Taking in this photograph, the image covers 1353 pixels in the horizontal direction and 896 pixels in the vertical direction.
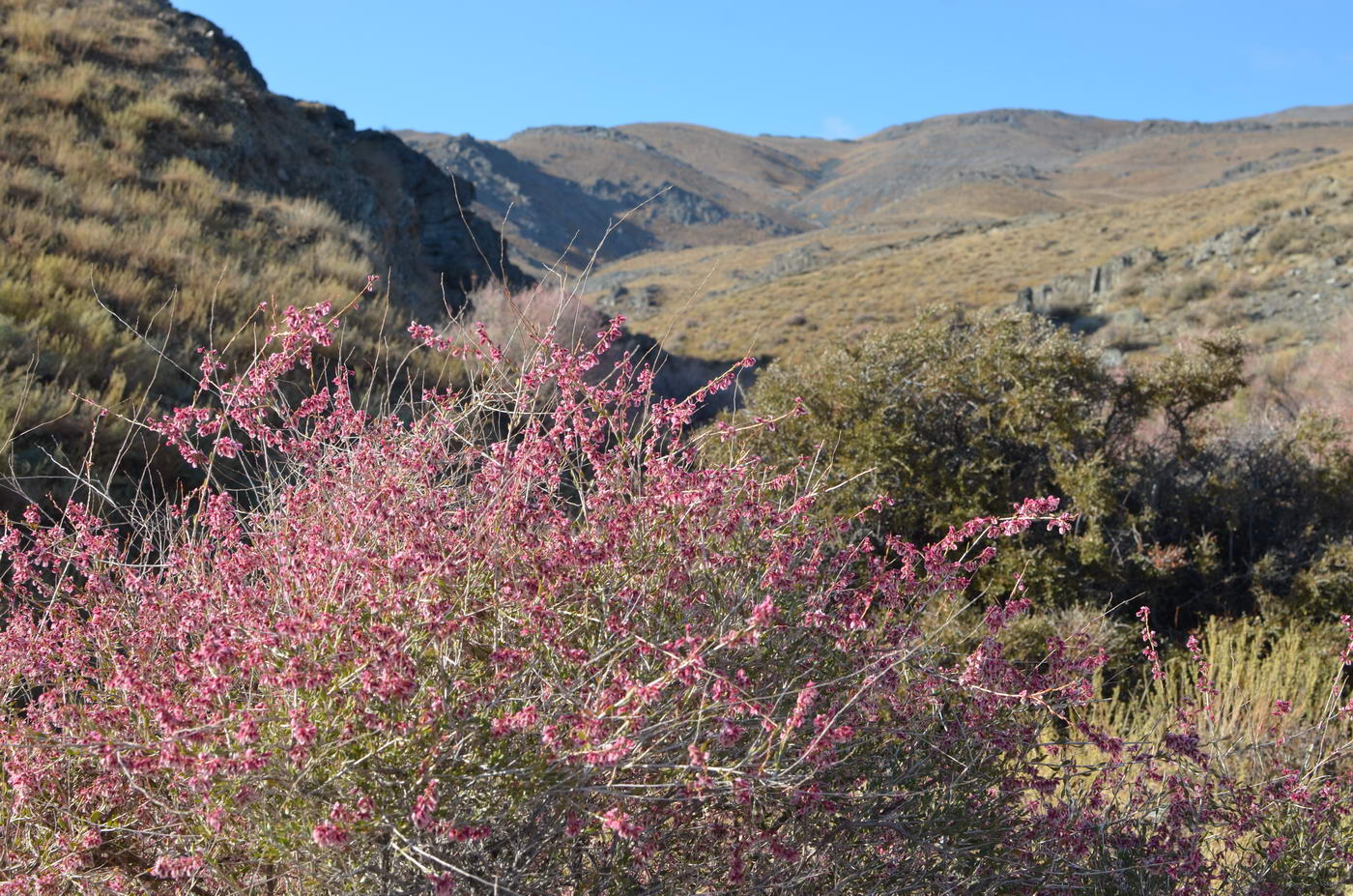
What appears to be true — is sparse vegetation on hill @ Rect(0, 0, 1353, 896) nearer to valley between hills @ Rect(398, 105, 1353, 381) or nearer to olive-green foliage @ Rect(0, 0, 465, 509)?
olive-green foliage @ Rect(0, 0, 465, 509)

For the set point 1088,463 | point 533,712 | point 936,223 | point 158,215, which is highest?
point 936,223

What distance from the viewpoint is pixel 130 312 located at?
26.4 feet

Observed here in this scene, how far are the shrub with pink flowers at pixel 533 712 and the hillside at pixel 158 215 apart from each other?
33.5 inches

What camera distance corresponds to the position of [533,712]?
77.5 inches

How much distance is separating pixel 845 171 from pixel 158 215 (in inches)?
6114

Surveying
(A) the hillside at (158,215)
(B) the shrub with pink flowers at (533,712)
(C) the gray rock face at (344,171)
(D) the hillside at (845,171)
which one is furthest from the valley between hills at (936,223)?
(A) the hillside at (158,215)

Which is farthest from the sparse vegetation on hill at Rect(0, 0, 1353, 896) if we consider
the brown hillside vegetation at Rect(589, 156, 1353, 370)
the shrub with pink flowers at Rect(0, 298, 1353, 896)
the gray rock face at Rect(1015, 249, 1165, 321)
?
the gray rock face at Rect(1015, 249, 1165, 321)

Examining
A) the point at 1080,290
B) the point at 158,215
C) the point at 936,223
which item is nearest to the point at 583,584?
the point at 158,215

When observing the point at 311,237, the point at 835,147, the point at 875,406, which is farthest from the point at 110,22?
the point at 835,147

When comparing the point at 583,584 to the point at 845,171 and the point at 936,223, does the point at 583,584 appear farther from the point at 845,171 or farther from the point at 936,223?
the point at 845,171

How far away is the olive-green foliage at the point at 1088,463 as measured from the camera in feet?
20.6

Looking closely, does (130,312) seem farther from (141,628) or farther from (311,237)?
(141,628)

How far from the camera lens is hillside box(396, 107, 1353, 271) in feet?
316

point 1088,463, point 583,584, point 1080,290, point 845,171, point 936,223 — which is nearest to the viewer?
point 583,584
